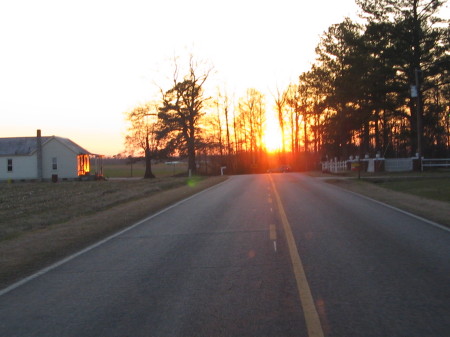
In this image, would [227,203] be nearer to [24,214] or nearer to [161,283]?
[24,214]

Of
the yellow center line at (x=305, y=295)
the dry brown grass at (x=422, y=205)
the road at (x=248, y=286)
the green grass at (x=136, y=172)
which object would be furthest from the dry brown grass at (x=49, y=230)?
the green grass at (x=136, y=172)

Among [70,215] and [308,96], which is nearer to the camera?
Result: [70,215]

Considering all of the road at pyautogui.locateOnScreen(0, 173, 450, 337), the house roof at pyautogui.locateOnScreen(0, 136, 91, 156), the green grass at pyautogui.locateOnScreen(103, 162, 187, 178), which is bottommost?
the road at pyautogui.locateOnScreen(0, 173, 450, 337)

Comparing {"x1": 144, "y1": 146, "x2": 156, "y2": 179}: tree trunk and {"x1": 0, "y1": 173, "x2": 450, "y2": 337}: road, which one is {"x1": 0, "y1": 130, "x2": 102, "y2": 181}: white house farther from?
{"x1": 0, "y1": 173, "x2": 450, "y2": 337}: road

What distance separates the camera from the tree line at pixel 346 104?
40969 millimetres

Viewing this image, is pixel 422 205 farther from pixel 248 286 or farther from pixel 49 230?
pixel 248 286

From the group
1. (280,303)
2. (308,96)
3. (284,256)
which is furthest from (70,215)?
(308,96)

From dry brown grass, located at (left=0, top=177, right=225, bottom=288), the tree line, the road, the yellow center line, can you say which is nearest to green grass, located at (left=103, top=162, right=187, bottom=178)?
the tree line

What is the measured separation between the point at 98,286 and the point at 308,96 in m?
62.7

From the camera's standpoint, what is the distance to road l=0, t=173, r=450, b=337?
18.0 feet

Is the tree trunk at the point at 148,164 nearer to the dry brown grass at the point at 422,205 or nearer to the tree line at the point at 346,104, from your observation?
the tree line at the point at 346,104

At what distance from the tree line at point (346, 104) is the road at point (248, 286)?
2862 centimetres

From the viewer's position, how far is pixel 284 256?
9086mm

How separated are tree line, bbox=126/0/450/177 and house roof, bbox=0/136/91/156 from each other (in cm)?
1003
